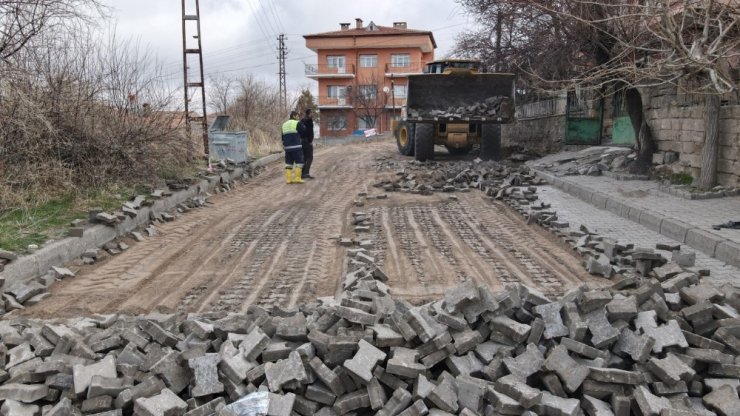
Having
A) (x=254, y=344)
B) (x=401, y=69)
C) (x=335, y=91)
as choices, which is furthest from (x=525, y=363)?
(x=335, y=91)

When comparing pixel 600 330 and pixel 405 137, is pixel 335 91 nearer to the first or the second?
pixel 405 137

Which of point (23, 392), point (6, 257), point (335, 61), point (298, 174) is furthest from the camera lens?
point (335, 61)

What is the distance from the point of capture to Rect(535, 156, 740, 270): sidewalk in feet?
21.0

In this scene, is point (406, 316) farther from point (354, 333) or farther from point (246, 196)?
point (246, 196)

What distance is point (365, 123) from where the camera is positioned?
190ft

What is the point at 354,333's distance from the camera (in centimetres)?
378

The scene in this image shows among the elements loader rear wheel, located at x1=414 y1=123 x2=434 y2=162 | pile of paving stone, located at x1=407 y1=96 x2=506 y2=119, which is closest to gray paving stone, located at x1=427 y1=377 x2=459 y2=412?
pile of paving stone, located at x1=407 y1=96 x2=506 y2=119

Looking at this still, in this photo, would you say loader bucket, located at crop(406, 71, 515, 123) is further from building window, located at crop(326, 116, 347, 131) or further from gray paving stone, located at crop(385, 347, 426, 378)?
building window, located at crop(326, 116, 347, 131)

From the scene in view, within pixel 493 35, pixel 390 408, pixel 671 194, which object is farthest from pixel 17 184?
pixel 493 35

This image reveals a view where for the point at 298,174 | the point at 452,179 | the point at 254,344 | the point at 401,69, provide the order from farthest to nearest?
the point at 401,69, the point at 298,174, the point at 452,179, the point at 254,344

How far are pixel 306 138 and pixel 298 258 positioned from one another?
25.5 feet

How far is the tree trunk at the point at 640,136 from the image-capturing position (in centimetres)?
1198

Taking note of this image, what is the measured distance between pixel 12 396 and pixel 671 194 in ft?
32.0

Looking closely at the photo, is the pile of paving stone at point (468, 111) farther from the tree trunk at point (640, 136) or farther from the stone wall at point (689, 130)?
the stone wall at point (689, 130)
